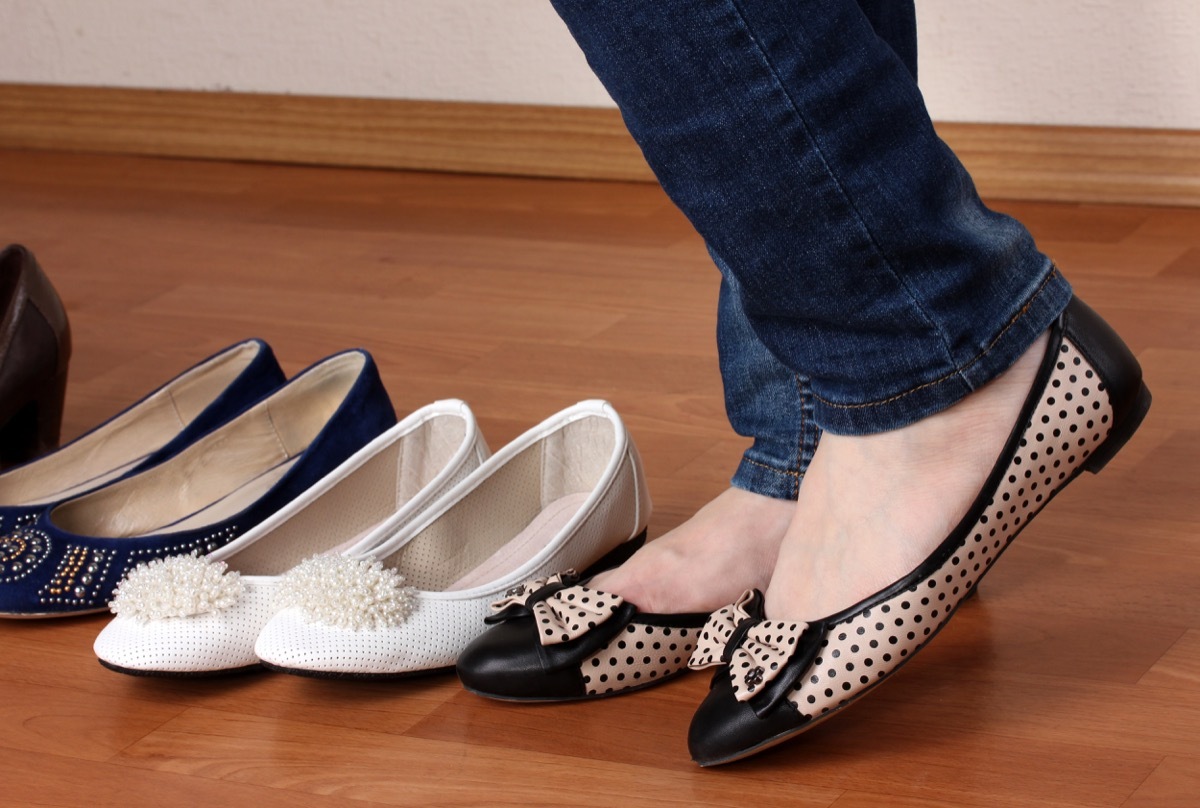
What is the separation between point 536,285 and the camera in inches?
58.9

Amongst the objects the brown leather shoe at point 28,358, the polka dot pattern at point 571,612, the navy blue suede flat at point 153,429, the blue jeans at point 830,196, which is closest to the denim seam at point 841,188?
the blue jeans at point 830,196

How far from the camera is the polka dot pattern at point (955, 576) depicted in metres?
0.64

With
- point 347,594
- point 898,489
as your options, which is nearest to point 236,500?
point 347,594

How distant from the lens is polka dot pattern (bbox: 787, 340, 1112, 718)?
636 mm

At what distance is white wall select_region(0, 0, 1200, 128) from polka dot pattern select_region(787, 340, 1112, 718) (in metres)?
1.06

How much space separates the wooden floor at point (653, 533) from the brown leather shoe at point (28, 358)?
186 millimetres

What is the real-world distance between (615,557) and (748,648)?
21cm

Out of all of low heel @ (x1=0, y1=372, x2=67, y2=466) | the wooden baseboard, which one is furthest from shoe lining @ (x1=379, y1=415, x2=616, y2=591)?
the wooden baseboard

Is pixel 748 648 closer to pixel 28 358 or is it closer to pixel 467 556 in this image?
pixel 467 556

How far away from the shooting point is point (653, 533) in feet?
3.05

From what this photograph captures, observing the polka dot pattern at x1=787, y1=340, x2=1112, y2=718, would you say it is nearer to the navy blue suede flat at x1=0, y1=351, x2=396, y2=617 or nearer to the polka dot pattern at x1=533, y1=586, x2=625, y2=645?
the polka dot pattern at x1=533, y1=586, x2=625, y2=645

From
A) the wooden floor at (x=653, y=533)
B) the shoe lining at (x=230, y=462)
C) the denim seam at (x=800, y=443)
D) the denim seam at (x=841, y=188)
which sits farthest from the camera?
the shoe lining at (x=230, y=462)

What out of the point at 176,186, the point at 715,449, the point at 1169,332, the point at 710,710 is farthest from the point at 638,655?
the point at 176,186

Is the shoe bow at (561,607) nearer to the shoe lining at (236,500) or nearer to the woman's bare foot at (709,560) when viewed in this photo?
the woman's bare foot at (709,560)
